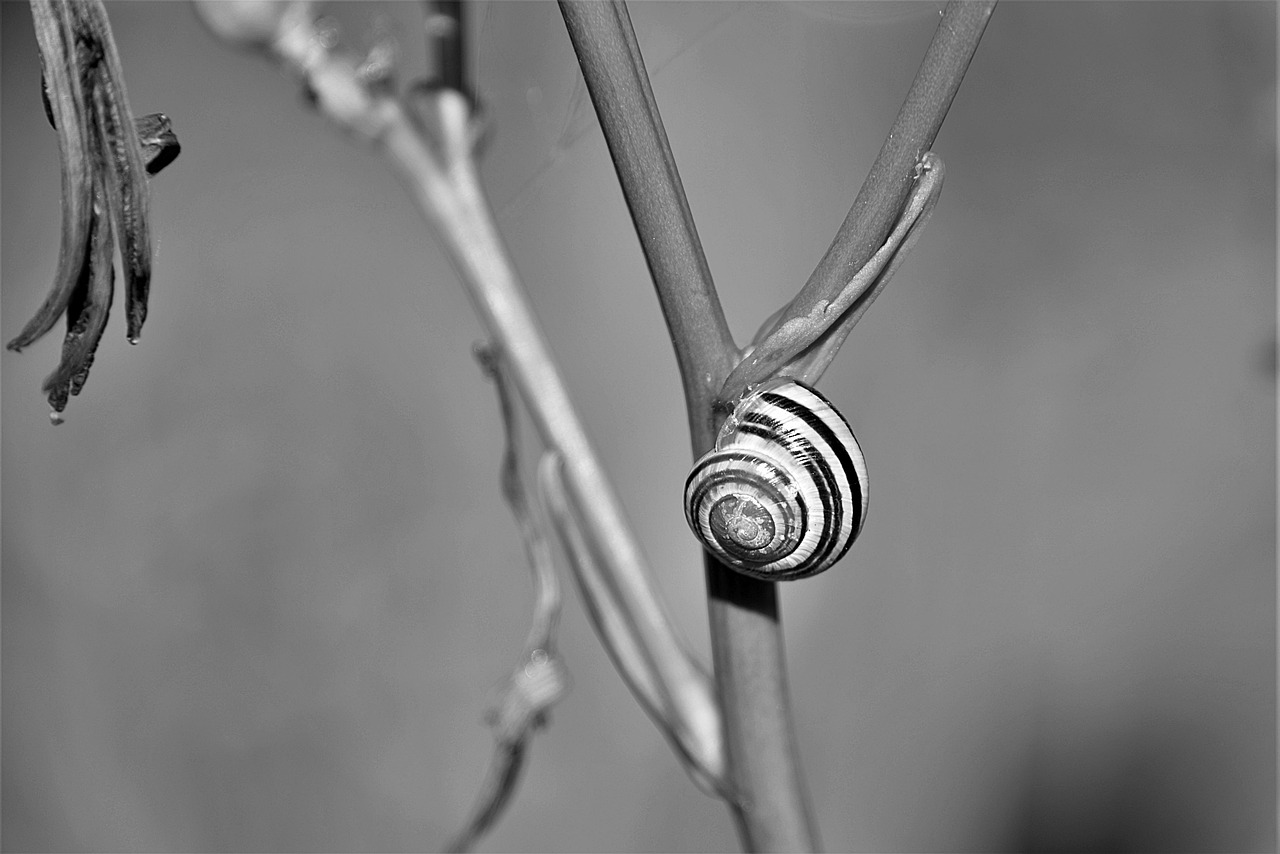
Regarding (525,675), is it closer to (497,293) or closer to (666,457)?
(497,293)

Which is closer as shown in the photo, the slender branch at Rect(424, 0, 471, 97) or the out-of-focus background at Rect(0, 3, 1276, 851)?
the slender branch at Rect(424, 0, 471, 97)

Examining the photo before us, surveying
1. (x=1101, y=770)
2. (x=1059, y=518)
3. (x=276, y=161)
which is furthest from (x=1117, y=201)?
(x=276, y=161)

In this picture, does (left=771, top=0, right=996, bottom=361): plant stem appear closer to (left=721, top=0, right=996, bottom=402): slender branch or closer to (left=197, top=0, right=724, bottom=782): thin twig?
(left=721, top=0, right=996, bottom=402): slender branch

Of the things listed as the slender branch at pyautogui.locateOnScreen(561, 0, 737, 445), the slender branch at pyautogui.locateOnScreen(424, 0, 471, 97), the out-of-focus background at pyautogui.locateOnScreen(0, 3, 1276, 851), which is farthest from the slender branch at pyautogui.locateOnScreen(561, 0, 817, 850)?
the out-of-focus background at pyautogui.locateOnScreen(0, 3, 1276, 851)

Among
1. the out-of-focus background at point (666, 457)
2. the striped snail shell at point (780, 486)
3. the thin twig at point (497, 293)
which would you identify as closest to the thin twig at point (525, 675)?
the thin twig at point (497, 293)

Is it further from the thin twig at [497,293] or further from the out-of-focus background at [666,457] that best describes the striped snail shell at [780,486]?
the out-of-focus background at [666,457]

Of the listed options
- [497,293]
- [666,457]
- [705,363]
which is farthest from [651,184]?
[666,457]
